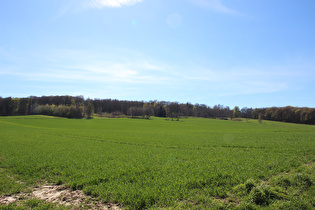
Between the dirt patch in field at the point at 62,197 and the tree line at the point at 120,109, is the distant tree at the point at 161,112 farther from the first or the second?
the dirt patch in field at the point at 62,197

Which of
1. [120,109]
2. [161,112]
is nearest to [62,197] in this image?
[161,112]

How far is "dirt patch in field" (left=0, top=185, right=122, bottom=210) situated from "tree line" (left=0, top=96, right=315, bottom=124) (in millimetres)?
118401

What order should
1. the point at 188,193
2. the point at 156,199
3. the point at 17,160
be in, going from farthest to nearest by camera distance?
1. the point at 17,160
2. the point at 188,193
3. the point at 156,199

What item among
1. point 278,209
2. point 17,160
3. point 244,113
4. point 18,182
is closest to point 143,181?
point 278,209

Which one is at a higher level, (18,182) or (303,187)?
(303,187)

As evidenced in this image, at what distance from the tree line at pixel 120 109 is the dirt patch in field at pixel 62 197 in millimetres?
118401

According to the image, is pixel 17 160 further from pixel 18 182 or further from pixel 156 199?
pixel 156 199

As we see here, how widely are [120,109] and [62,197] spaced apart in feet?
593

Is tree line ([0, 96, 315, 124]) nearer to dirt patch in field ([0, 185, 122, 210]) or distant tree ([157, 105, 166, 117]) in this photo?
distant tree ([157, 105, 166, 117])

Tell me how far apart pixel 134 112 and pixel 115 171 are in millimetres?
130139

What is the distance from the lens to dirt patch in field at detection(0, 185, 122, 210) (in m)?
7.80

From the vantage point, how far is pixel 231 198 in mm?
8102

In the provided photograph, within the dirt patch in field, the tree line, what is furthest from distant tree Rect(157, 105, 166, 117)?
the dirt patch in field

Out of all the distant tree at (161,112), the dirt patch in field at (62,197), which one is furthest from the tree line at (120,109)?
the dirt patch in field at (62,197)
